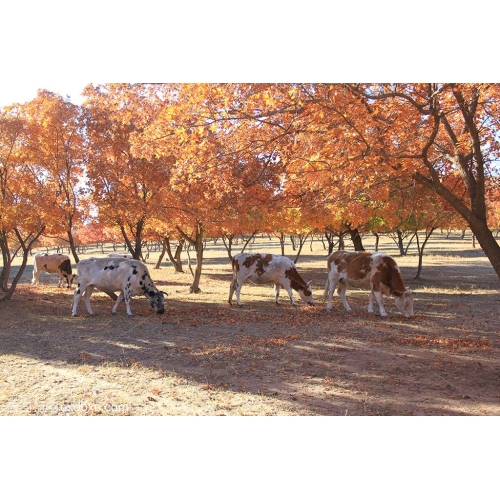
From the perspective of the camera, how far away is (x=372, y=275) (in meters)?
12.0

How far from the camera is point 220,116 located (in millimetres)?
6035

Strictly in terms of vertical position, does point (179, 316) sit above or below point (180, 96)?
below

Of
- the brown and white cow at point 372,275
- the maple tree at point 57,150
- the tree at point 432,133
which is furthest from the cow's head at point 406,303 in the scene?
the maple tree at point 57,150

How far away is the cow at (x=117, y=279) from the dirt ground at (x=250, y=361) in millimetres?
503

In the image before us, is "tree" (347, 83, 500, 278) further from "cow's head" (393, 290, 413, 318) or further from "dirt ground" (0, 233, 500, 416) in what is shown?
"cow's head" (393, 290, 413, 318)

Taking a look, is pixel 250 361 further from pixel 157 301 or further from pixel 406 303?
pixel 406 303

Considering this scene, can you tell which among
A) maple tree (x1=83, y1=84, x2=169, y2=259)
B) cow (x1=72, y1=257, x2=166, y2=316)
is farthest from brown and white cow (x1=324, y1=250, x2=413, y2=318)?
maple tree (x1=83, y1=84, x2=169, y2=259)

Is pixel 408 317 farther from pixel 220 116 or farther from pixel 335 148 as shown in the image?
pixel 220 116

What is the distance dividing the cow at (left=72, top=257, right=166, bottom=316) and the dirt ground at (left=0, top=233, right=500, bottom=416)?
50 centimetres

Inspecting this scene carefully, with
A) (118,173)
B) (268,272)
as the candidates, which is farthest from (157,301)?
(118,173)

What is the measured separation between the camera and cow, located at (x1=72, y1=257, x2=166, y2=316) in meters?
12.0

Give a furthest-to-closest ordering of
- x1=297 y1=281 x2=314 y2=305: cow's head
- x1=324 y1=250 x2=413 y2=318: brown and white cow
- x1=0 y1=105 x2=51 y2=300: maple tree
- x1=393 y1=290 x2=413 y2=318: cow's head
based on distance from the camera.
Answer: x1=297 y1=281 x2=314 y2=305: cow's head < x1=0 y1=105 x2=51 y2=300: maple tree < x1=324 y1=250 x2=413 y2=318: brown and white cow < x1=393 y1=290 x2=413 y2=318: cow's head
